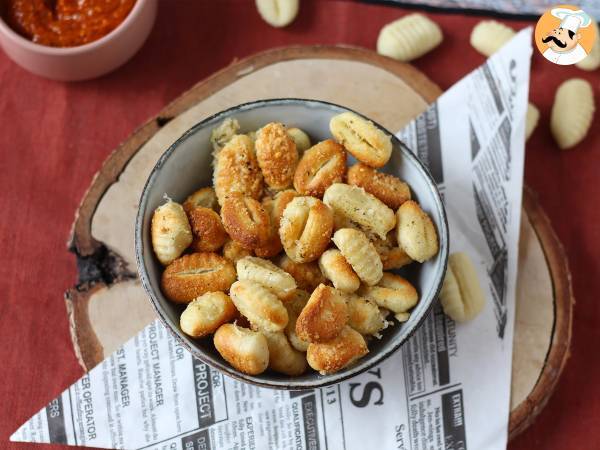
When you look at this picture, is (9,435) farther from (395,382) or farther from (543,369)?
(543,369)

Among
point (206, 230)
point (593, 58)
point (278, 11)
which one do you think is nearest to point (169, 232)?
point (206, 230)

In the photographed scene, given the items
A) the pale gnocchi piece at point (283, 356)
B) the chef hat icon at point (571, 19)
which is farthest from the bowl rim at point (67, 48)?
the chef hat icon at point (571, 19)

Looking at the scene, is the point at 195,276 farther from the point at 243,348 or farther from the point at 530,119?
the point at 530,119

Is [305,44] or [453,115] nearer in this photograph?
[453,115]

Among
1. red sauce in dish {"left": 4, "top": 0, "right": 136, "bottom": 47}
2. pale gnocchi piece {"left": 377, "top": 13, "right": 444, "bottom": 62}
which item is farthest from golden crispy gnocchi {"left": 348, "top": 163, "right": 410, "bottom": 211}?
red sauce in dish {"left": 4, "top": 0, "right": 136, "bottom": 47}

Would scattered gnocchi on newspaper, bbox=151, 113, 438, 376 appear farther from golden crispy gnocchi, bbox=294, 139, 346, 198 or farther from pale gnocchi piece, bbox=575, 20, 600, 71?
pale gnocchi piece, bbox=575, 20, 600, 71

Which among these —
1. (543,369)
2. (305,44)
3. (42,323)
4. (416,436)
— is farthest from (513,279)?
(42,323)
